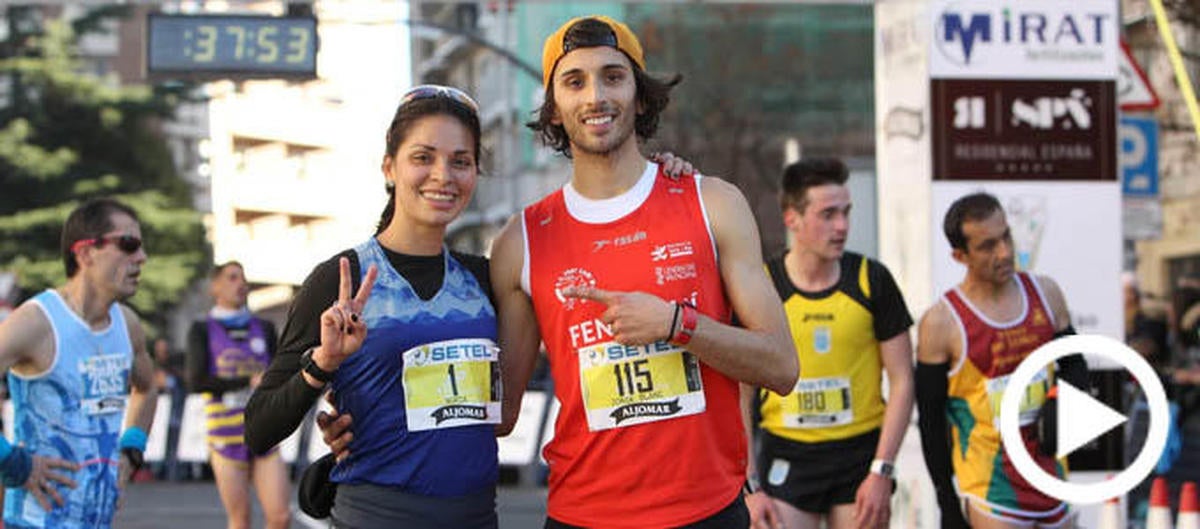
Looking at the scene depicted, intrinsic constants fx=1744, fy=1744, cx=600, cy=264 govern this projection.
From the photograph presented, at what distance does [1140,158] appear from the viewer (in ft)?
44.0

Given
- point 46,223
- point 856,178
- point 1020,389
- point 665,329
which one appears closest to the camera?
point 665,329

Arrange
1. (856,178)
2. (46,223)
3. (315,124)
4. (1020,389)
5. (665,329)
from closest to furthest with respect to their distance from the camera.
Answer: (665,329), (1020,389), (856,178), (46,223), (315,124)

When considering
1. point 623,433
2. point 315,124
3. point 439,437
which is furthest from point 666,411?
point 315,124

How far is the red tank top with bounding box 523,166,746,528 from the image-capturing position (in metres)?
4.26

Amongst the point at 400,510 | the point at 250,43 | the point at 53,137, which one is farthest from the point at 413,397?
the point at 53,137

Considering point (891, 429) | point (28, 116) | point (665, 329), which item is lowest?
point (891, 429)

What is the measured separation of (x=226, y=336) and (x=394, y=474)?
8.06 m

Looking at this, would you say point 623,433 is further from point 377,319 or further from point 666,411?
point 377,319

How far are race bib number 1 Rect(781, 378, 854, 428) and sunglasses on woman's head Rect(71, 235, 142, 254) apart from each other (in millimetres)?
2648

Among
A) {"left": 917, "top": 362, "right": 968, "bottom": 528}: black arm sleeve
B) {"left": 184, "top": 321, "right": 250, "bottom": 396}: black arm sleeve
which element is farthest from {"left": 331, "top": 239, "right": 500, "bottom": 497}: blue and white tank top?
{"left": 184, "top": 321, "right": 250, "bottom": 396}: black arm sleeve

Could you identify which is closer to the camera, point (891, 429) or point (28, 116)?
point (891, 429)

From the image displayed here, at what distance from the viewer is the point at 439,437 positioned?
13.9 feet
